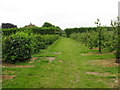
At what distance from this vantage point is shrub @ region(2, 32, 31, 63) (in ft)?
36.2

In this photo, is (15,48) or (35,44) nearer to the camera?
(15,48)

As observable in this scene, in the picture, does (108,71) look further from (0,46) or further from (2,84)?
(0,46)

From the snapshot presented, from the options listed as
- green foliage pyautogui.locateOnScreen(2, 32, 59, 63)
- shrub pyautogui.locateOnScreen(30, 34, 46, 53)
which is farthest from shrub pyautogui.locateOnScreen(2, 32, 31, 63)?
shrub pyautogui.locateOnScreen(30, 34, 46, 53)

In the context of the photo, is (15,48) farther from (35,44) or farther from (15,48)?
(35,44)

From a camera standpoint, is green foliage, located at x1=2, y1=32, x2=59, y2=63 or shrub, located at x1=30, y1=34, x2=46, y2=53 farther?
shrub, located at x1=30, y1=34, x2=46, y2=53

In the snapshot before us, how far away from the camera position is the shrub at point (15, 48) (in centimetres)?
1102

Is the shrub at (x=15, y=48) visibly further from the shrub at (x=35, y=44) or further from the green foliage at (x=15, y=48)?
the shrub at (x=35, y=44)

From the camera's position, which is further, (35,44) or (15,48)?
(35,44)

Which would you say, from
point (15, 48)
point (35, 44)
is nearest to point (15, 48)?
point (15, 48)

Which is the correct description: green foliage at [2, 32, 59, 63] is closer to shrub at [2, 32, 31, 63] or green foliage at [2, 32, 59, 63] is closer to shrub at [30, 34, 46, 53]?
shrub at [2, 32, 31, 63]

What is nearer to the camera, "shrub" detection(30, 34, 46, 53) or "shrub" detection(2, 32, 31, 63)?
"shrub" detection(2, 32, 31, 63)

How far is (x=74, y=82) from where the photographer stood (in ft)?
21.3

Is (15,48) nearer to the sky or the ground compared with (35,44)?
nearer to the ground

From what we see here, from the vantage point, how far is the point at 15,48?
36.9 feet
